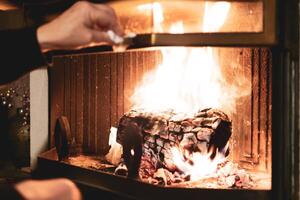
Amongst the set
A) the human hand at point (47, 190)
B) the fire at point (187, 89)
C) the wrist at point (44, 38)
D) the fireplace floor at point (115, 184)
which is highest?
the wrist at point (44, 38)

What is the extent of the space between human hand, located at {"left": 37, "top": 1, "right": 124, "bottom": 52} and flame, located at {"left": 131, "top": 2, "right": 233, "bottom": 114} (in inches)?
21.2

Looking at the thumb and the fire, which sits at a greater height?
the thumb

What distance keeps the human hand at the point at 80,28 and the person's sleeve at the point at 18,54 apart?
0.08 feet

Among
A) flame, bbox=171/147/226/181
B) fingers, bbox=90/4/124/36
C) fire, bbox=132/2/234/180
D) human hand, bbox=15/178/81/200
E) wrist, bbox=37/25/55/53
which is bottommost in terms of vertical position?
flame, bbox=171/147/226/181

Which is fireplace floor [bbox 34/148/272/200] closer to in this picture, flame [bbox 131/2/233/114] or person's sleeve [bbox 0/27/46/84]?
flame [bbox 131/2/233/114]

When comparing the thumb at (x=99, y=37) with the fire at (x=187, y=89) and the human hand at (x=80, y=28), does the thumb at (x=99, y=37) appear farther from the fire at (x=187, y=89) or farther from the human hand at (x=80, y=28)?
the fire at (x=187, y=89)

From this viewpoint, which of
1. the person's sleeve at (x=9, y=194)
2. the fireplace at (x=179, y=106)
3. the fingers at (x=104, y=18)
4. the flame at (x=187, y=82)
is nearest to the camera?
the person's sleeve at (x=9, y=194)

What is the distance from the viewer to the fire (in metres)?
1.45

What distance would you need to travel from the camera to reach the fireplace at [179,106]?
1.17 meters

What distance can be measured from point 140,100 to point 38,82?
0.49m

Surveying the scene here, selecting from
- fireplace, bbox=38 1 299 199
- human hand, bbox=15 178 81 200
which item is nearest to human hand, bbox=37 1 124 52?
fireplace, bbox=38 1 299 199

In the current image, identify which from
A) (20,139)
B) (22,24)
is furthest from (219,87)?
(20,139)

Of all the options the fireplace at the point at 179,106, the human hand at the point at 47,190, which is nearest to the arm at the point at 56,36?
the fireplace at the point at 179,106

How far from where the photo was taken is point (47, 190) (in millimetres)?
783
